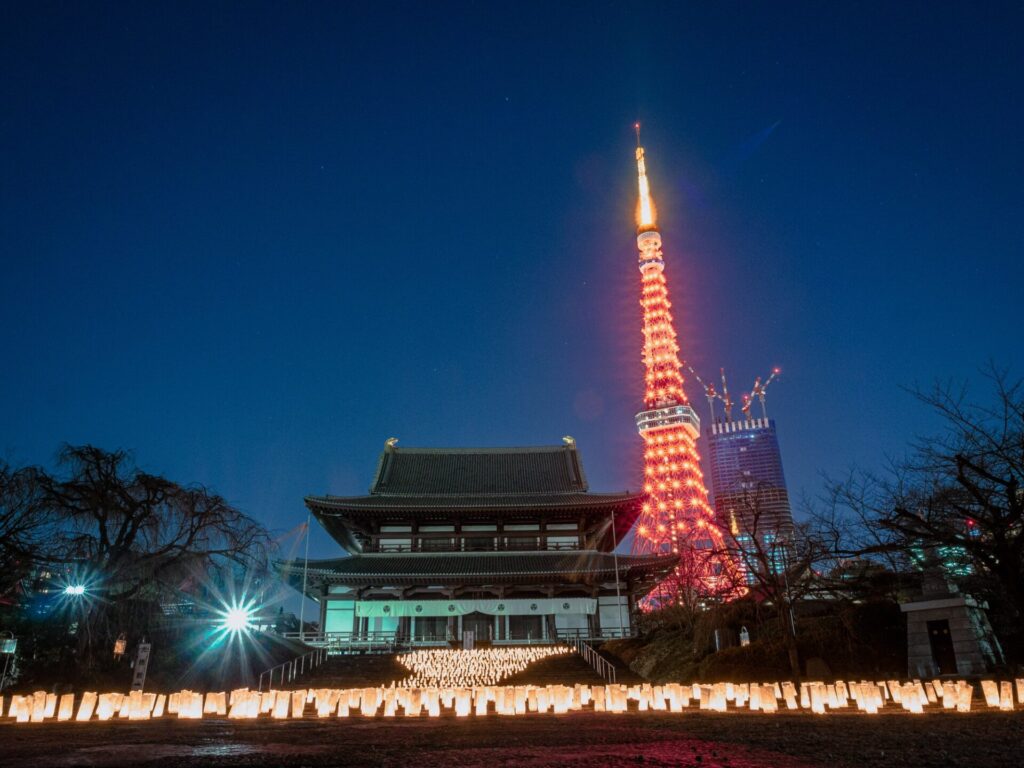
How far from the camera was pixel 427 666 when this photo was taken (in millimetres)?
23016

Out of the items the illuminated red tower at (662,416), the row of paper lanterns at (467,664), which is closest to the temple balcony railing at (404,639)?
the row of paper lanterns at (467,664)

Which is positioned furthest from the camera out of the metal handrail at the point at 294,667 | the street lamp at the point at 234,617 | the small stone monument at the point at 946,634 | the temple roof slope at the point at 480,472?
the temple roof slope at the point at 480,472

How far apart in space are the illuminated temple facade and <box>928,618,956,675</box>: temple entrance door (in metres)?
15.1

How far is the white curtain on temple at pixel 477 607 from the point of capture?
30.1 m

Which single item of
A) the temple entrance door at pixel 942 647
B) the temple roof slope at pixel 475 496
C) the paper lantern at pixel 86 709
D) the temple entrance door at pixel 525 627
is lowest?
the paper lantern at pixel 86 709

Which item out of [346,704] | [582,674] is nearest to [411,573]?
[582,674]

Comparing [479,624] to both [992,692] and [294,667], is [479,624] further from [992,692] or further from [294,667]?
[992,692]

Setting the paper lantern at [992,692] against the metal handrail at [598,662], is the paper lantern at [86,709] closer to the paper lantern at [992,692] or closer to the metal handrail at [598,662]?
the paper lantern at [992,692]

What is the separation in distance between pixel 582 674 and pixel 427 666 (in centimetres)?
582

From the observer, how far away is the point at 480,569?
2983 centimetres

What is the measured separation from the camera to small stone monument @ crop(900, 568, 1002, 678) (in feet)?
45.4

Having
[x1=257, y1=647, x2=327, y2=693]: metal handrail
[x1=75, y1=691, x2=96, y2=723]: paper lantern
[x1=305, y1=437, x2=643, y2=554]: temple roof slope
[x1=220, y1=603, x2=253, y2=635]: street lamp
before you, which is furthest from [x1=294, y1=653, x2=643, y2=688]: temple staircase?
[x1=75, y1=691, x2=96, y2=723]: paper lantern

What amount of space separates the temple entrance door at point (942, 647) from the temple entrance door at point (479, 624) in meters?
19.4

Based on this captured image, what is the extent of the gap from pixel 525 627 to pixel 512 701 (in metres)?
21.8
